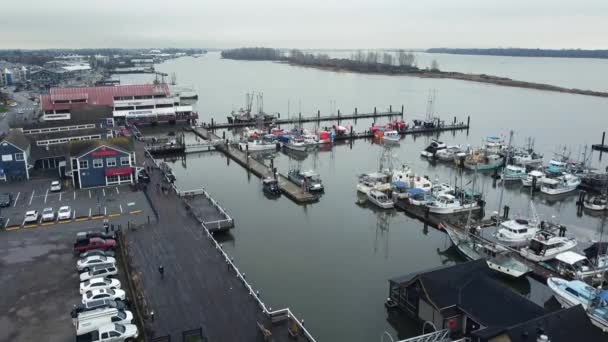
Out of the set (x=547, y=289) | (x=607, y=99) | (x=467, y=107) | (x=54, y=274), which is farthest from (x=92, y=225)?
(x=607, y=99)

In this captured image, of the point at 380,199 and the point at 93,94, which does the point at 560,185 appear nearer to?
the point at 380,199

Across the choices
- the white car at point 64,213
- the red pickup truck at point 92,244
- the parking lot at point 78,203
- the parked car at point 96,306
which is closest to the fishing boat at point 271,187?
the parking lot at point 78,203

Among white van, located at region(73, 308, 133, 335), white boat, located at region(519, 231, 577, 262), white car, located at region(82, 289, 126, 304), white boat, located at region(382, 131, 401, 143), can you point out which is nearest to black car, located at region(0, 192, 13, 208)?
white car, located at region(82, 289, 126, 304)

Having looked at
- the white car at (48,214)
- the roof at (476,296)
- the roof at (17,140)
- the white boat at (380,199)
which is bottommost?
the white boat at (380,199)

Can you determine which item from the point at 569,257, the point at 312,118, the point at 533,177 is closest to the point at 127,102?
the point at 312,118

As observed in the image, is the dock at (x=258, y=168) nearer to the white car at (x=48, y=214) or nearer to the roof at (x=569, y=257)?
the white car at (x=48, y=214)

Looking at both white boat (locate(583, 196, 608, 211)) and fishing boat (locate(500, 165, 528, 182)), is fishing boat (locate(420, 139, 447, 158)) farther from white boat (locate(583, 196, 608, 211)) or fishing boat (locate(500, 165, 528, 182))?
white boat (locate(583, 196, 608, 211))

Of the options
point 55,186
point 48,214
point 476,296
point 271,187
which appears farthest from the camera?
point 271,187
